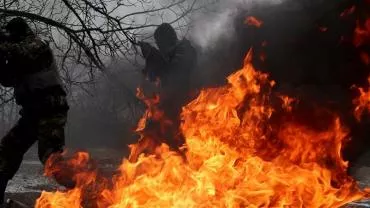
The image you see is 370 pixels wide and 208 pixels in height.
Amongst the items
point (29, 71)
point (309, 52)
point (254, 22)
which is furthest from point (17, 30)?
point (309, 52)

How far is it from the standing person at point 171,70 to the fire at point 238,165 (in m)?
1.88

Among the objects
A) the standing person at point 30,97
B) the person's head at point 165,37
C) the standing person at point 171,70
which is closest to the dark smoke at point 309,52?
the standing person at point 171,70

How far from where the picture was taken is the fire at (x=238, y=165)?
398cm

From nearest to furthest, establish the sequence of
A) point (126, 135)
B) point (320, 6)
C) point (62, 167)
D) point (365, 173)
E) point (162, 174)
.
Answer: point (162, 174) < point (62, 167) < point (320, 6) < point (365, 173) < point (126, 135)

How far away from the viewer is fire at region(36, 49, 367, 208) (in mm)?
3977

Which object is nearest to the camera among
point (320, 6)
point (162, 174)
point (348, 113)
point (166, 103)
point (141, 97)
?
point (162, 174)

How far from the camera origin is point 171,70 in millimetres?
6832

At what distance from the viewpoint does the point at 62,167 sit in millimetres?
4473

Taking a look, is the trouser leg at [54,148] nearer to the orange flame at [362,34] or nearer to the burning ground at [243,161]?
the burning ground at [243,161]

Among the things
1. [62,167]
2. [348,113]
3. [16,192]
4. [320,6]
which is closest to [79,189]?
[62,167]

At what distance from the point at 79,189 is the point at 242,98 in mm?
1867

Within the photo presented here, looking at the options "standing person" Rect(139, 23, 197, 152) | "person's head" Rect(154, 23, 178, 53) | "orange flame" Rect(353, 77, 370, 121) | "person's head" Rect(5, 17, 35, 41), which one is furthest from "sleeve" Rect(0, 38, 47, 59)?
"orange flame" Rect(353, 77, 370, 121)

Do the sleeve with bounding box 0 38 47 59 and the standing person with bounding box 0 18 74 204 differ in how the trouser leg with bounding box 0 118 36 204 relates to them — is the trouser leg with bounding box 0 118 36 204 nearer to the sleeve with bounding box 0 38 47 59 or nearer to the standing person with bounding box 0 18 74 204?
the standing person with bounding box 0 18 74 204

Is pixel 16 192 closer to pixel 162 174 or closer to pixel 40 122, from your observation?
pixel 40 122
